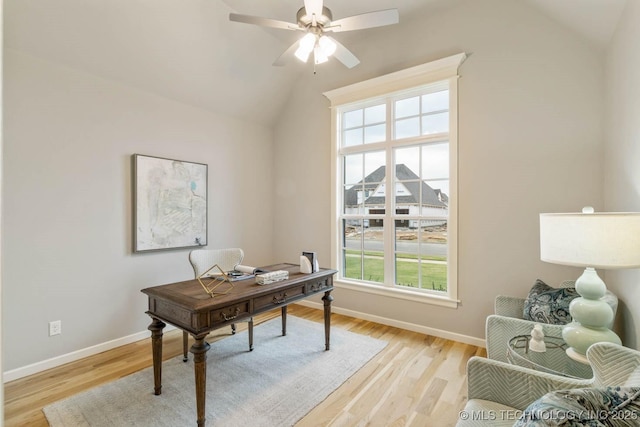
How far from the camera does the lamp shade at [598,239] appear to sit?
147 cm

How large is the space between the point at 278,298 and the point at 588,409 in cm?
183

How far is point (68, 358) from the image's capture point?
2.65m

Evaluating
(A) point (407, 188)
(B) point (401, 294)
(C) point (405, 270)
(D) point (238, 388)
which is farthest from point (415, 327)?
(D) point (238, 388)

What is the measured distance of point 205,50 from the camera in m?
3.20

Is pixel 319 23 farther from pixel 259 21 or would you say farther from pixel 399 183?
pixel 399 183

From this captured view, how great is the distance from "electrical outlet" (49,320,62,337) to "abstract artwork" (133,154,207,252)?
0.83m

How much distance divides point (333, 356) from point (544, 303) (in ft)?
5.66

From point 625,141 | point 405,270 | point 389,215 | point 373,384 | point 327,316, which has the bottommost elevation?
point 373,384

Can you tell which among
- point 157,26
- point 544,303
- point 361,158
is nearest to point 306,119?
point 361,158

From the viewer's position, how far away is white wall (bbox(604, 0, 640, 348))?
176cm

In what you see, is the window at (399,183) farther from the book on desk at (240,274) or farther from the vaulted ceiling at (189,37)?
the book on desk at (240,274)

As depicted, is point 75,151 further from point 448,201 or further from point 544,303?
point 544,303

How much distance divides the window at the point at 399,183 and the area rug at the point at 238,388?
928mm

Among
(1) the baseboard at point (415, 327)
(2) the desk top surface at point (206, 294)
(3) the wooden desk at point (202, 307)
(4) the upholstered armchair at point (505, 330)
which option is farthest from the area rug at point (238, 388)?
(4) the upholstered armchair at point (505, 330)
